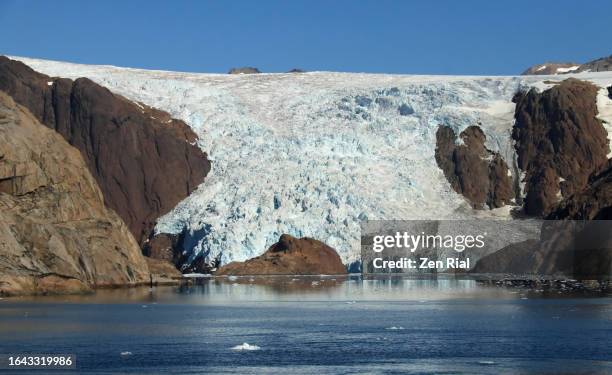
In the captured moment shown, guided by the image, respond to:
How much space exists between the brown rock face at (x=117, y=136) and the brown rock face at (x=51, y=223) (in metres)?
41.0

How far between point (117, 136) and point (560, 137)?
5683cm

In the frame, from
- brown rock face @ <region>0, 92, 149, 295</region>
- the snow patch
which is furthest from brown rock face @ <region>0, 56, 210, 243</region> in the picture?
the snow patch

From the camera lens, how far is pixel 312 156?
481 ft

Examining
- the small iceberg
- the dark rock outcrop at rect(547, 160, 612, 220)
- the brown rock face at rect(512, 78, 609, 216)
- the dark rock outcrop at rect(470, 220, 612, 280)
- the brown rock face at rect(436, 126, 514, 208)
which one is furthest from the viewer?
the brown rock face at rect(512, 78, 609, 216)

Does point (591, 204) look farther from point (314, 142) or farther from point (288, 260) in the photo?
point (314, 142)

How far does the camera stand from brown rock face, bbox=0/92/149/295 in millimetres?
90125

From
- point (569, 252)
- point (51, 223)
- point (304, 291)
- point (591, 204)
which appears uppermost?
point (591, 204)

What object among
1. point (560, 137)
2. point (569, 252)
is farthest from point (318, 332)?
point (560, 137)

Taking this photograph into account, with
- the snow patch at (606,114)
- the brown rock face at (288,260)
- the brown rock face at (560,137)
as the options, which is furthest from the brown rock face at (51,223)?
the snow patch at (606,114)

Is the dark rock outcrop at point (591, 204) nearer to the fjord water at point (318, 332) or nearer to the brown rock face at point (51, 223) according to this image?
the fjord water at point (318, 332)

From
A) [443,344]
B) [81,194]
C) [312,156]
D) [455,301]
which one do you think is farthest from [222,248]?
[443,344]

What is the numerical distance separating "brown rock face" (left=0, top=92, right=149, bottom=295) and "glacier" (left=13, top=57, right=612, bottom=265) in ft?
86.5

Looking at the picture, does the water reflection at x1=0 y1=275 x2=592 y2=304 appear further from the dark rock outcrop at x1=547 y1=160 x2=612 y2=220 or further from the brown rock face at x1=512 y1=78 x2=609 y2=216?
the brown rock face at x1=512 y1=78 x2=609 y2=216

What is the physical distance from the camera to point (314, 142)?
488 ft
